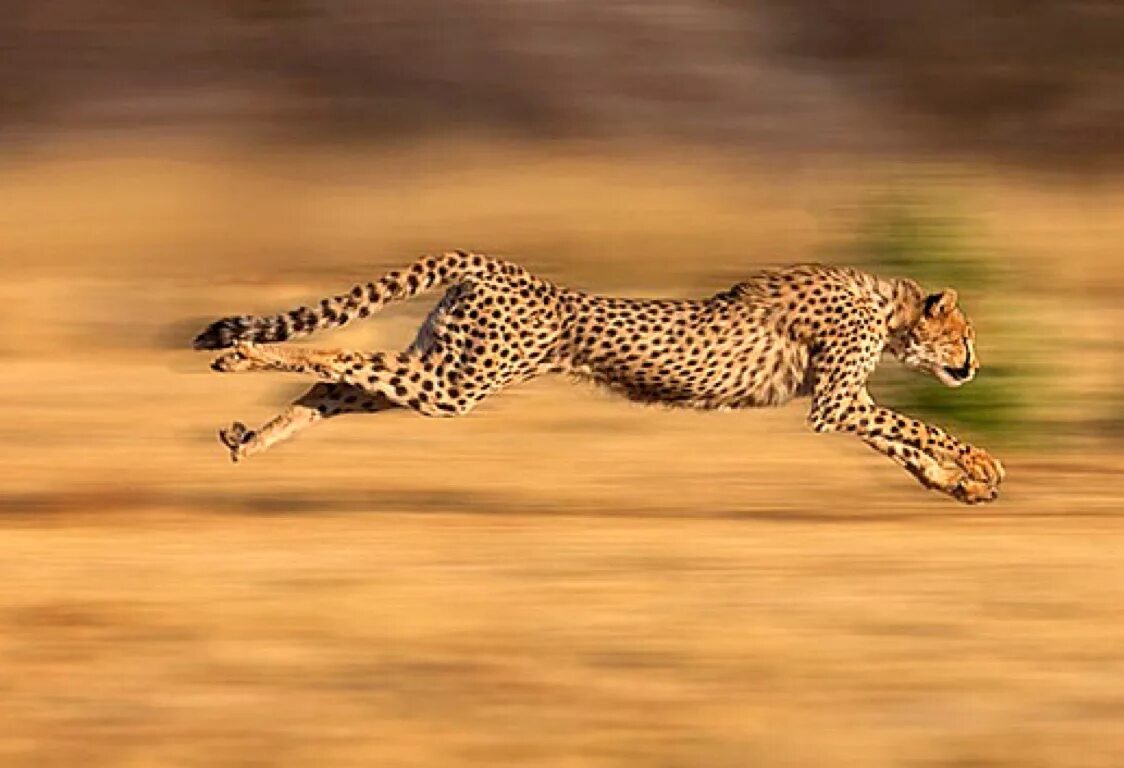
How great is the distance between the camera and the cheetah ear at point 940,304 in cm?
1018

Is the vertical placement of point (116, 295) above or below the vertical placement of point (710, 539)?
A: below

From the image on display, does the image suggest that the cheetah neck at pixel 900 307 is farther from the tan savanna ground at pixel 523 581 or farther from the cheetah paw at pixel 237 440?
the cheetah paw at pixel 237 440

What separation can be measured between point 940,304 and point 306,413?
2.02m

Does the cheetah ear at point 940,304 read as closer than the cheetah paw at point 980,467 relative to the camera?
No

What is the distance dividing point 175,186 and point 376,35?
9.52ft

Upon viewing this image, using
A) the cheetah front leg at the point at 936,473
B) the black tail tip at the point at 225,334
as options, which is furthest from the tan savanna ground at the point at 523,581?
the black tail tip at the point at 225,334

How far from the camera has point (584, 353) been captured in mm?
9781

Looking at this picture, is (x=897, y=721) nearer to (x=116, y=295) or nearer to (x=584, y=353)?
(x=584, y=353)

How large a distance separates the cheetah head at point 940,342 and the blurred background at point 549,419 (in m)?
0.48

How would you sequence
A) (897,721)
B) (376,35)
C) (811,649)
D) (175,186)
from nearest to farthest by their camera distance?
1. (897,721)
2. (811,649)
3. (175,186)
4. (376,35)

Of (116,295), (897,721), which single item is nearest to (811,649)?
(897,721)

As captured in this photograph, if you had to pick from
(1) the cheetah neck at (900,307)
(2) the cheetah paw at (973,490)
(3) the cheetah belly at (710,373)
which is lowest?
(2) the cheetah paw at (973,490)

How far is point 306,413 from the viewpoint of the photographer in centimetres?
973

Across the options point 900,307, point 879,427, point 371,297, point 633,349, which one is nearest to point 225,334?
point 371,297
